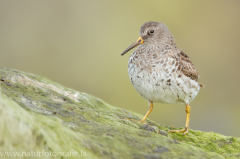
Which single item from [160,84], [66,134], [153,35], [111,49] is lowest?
[66,134]

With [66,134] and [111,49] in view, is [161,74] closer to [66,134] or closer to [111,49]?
[66,134]

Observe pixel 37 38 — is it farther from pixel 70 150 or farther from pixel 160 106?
pixel 70 150

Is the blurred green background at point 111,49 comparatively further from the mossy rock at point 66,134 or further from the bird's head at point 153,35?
the mossy rock at point 66,134

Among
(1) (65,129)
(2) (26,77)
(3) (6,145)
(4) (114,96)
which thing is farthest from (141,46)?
(4) (114,96)

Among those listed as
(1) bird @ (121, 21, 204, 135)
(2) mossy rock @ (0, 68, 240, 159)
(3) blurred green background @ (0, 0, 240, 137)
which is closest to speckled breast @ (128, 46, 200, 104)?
(1) bird @ (121, 21, 204, 135)

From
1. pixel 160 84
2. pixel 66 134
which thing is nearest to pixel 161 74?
pixel 160 84

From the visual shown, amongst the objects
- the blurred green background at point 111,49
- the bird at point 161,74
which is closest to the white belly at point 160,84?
the bird at point 161,74
